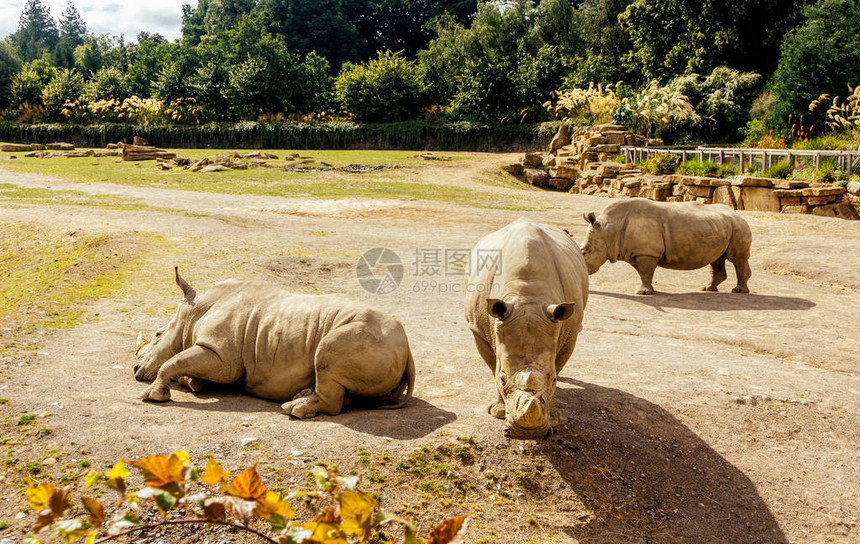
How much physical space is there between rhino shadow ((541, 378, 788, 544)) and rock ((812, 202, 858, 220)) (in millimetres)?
14930

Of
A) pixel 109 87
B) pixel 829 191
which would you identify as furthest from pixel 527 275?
pixel 109 87

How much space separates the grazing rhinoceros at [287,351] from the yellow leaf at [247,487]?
3991 millimetres

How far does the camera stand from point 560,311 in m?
4.84

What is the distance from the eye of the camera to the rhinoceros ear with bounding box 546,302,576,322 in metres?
4.81

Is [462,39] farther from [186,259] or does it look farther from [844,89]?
[186,259]

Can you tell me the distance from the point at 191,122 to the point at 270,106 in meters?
4.88

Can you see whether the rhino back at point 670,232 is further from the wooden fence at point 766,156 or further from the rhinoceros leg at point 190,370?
the wooden fence at point 766,156

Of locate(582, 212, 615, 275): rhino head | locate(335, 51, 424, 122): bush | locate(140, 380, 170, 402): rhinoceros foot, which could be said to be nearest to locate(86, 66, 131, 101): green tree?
locate(335, 51, 424, 122): bush

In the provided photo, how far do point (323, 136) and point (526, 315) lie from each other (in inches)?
1368

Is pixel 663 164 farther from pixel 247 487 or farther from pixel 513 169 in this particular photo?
pixel 247 487

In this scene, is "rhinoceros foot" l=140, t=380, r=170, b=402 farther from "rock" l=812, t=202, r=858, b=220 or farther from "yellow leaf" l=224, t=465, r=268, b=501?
"rock" l=812, t=202, r=858, b=220

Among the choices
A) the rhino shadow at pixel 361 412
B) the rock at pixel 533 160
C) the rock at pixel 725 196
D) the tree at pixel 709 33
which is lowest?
the rhino shadow at pixel 361 412

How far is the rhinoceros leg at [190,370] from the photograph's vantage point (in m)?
6.16

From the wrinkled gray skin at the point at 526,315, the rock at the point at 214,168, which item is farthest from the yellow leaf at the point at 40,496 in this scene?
the rock at the point at 214,168
